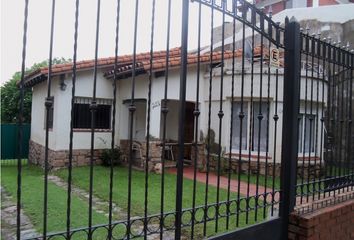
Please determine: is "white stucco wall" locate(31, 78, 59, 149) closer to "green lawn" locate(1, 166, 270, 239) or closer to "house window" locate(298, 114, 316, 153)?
"green lawn" locate(1, 166, 270, 239)

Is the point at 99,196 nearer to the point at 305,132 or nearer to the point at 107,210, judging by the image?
the point at 107,210

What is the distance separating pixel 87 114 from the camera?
1167 centimetres

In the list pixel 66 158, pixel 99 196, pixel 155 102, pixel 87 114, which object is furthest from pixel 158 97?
pixel 99 196

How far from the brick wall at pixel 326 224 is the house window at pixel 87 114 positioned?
8339mm

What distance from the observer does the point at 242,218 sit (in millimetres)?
5574

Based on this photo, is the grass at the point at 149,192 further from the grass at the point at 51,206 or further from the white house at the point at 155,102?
the white house at the point at 155,102

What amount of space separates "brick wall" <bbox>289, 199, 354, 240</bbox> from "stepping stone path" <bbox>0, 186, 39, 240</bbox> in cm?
333

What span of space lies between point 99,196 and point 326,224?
460cm


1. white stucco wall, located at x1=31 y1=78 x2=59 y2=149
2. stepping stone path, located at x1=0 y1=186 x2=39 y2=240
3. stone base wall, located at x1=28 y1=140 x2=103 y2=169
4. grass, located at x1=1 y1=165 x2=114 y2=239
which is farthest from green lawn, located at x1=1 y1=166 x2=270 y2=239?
white stucco wall, located at x1=31 y1=78 x2=59 y2=149

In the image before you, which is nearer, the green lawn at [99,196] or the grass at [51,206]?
the grass at [51,206]

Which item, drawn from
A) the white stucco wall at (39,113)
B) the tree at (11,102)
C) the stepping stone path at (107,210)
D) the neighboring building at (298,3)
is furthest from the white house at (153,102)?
the neighboring building at (298,3)

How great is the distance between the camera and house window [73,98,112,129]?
37.3 feet

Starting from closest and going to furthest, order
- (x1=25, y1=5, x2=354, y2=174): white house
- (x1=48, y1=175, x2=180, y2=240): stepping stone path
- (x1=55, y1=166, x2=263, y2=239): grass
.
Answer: (x1=48, y1=175, x2=180, y2=240): stepping stone path → (x1=55, y1=166, x2=263, y2=239): grass → (x1=25, y1=5, x2=354, y2=174): white house

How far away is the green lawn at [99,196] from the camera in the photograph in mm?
5133
